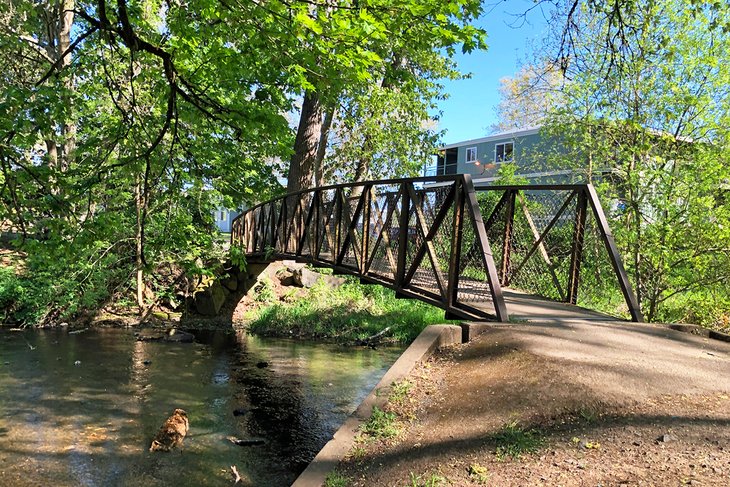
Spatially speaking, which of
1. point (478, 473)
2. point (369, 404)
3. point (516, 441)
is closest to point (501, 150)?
point (369, 404)

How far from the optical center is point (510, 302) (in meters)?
5.89

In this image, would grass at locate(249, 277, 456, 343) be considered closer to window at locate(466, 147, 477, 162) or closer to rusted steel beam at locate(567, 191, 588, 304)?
rusted steel beam at locate(567, 191, 588, 304)

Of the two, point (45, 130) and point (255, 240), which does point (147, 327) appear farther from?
point (45, 130)

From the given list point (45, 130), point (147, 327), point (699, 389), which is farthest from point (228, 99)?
point (147, 327)

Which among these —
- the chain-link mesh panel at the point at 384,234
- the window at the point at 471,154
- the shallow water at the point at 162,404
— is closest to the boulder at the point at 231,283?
the shallow water at the point at 162,404

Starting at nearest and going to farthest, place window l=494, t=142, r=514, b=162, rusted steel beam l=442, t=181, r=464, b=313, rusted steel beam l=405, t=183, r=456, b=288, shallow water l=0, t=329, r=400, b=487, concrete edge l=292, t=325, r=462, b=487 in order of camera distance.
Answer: concrete edge l=292, t=325, r=462, b=487 → rusted steel beam l=442, t=181, r=464, b=313 → rusted steel beam l=405, t=183, r=456, b=288 → shallow water l=0, t=329, r=400, b=487 → window l=494, t=142, r=514, b=162

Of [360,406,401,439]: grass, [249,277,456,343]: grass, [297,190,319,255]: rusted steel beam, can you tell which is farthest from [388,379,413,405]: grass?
[249,277,456,343]: grass

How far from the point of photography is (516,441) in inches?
104

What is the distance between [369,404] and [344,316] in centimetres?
1204

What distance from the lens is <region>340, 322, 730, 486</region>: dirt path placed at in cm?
238

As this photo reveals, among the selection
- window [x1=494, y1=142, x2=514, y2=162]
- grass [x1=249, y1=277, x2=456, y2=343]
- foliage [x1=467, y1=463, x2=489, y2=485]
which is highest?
window [x1=494, y1=142, x2=514, y2=162]

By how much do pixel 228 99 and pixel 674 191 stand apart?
7.33 meters

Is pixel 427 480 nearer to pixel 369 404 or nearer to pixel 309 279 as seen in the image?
pixel 369 404

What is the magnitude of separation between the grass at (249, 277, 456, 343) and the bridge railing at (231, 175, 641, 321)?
21.2ft
